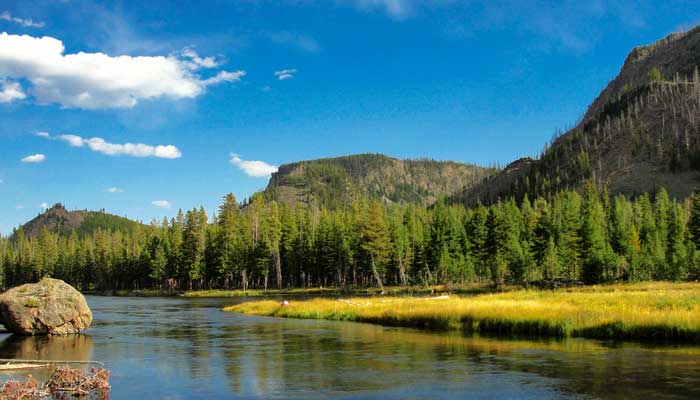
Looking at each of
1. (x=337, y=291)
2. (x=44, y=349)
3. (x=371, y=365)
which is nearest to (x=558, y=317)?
(x=371, y=365)

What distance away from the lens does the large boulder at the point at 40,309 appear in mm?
41406

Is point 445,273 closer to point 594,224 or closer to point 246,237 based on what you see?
point 594,224

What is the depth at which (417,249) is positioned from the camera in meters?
134

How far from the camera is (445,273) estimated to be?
122688 millimetres

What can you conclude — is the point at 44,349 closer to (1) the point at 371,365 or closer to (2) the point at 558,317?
(1) the point at 371,365

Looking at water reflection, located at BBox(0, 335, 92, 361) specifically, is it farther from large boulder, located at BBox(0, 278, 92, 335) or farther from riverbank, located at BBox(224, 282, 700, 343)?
riverbank, located at BBox(224, 282, 700, 343)

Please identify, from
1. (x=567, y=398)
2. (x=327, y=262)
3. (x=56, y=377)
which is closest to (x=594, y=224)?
(x=327, y=262)

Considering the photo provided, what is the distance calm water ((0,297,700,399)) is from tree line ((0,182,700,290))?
6521 cm

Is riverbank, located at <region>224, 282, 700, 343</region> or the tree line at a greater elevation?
the tree line

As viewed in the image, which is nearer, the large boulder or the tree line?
the large boulder

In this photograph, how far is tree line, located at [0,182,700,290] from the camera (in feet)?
318

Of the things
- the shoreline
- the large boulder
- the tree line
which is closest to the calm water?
the large boulder

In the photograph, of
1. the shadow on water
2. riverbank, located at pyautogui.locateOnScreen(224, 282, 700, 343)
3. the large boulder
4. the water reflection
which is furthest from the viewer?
the large boulder

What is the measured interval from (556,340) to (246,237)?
116754 millimetres
